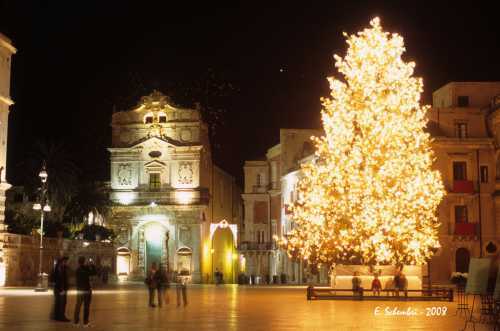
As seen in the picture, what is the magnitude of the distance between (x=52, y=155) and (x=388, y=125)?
4189 centimetres

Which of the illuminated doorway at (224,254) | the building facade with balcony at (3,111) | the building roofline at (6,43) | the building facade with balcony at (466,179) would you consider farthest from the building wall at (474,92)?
the illuminated doorway at (224,254)

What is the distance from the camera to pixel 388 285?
34188 millimetres

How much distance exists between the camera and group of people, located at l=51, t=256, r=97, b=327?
768 inches

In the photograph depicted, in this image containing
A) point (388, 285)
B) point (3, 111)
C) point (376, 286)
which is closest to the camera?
point (376, 286)

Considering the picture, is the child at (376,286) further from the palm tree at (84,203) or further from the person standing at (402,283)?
the palm tree at (84,203)

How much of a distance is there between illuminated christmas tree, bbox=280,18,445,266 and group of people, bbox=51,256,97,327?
1440 centimetres

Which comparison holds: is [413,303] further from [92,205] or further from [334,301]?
[92,205]

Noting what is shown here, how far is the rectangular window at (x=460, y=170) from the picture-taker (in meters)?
54.5

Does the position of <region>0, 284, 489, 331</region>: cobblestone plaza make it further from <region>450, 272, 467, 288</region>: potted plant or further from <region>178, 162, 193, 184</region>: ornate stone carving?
<region>178, 162, 193, 184</region>: ornate stone carving

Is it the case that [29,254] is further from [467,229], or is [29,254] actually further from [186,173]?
[467,229]

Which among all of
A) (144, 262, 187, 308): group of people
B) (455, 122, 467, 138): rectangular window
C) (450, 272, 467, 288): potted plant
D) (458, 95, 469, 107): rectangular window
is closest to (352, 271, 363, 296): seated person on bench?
(144, 262, 187, 308): group of people

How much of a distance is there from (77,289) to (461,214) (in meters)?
39.4

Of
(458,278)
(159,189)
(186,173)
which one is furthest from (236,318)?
(159,189)

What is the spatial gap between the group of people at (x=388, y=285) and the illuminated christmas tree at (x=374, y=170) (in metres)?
0.66
